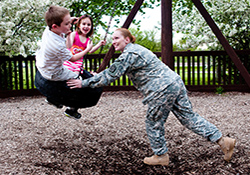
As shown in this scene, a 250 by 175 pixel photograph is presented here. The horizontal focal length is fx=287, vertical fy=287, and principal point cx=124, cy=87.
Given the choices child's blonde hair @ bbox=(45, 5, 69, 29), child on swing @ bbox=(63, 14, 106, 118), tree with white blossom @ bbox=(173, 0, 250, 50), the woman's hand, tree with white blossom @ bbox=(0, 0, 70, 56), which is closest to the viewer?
child's blonde hair @ bbox=(45, 5, 69, 29)

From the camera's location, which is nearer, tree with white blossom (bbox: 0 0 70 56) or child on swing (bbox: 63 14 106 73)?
child on swing (bbox: 63 14 106 73)

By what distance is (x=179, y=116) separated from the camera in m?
3.13

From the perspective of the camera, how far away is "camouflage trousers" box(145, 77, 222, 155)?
2954 millimetres

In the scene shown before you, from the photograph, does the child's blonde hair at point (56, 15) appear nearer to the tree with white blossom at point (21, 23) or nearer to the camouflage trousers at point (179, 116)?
the camouflage trousers at point (179, 116)

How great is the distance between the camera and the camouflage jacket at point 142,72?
289 centimetres

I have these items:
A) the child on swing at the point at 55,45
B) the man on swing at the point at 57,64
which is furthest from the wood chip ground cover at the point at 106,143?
the child on swing at the point at 55,45

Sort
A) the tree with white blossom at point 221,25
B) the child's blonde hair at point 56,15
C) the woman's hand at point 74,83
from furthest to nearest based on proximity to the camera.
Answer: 1. the tree with white blossom at point 221,25
2. the woman's hand at point 74,83
3. the child's blonde hair at point 56,15

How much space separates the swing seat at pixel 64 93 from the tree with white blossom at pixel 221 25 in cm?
651

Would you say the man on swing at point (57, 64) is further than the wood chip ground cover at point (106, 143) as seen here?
No

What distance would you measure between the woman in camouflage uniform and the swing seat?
0.10m

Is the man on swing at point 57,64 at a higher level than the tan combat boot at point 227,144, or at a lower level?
higher

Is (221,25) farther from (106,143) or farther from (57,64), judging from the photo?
(57,64)

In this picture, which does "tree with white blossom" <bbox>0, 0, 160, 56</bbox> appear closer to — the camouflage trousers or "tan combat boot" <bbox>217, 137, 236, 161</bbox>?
the camouflage trousers

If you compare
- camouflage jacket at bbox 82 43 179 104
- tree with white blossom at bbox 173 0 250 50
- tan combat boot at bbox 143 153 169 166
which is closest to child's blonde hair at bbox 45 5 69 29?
camouflage jacket at bbox 82 43 179 104
